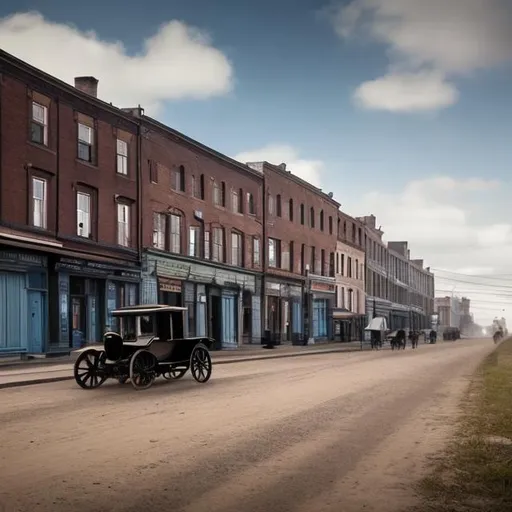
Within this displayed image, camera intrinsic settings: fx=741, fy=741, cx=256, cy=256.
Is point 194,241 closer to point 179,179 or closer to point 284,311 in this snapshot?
point 179,179

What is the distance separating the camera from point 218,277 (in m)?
42.3

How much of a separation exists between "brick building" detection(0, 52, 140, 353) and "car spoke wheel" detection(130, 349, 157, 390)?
34.1 feet

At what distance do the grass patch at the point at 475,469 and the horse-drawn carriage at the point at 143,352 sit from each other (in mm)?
7268

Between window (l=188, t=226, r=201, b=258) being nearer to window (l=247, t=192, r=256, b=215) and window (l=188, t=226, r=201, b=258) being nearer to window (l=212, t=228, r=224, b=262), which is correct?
window (l=212, t=228, r=224, b=262)

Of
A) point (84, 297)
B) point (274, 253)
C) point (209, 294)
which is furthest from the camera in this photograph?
point (274, 253)

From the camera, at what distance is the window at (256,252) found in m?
47.8

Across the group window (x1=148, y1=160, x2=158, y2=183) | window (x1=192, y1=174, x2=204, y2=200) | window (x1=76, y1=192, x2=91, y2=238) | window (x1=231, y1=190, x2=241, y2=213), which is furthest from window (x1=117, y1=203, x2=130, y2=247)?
window (x1=231, y1=190, x2=241, y2=213)

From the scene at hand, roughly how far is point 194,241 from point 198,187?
3.06 meters

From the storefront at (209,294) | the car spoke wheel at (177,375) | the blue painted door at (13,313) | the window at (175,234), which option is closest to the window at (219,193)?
the storefront at (209,294)

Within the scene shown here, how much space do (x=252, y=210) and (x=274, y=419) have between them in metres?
36.2

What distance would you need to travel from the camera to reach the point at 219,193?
4316cm

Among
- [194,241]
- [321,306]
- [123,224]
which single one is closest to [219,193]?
[194,241]

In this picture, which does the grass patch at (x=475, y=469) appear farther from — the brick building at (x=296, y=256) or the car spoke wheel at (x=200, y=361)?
the brick building at (x=296, y=256)

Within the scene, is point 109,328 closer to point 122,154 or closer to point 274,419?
point 122,154
